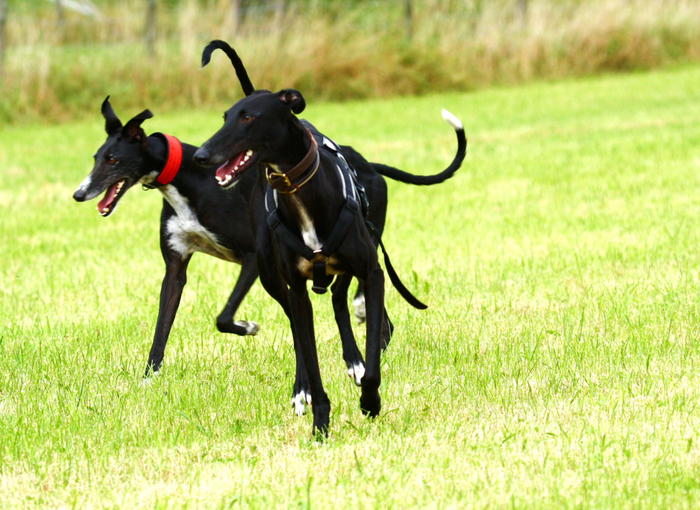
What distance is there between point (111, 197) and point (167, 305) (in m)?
0.59

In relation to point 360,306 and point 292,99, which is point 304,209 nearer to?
point 292,99

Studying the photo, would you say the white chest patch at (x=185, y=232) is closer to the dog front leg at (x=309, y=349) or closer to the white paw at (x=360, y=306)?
the white paw at (x=360, y=306)

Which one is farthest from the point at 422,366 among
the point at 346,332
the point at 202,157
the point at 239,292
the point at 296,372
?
the point at 202,157

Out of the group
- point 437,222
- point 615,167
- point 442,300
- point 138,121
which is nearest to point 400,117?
point 615,167

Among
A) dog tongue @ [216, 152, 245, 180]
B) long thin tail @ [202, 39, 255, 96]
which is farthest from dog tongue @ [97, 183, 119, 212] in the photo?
dog tongue @ [216, 152, 245, 180]

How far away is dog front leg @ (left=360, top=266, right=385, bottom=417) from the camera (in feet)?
15.7

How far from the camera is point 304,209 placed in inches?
185

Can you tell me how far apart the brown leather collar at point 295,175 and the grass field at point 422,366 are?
962mm

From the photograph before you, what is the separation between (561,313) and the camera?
6.81 metres

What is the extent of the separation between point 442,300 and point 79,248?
3.58 m

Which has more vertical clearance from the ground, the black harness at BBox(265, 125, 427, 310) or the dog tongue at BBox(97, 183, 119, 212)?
the black harness at BBox(265, 125, 427, 310)

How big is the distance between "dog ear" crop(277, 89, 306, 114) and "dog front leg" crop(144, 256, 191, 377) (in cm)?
179

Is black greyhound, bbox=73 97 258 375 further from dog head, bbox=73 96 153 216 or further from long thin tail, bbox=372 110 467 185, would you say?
long thin tail, bbox=372 110 467 185

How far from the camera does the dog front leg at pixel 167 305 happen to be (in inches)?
239
